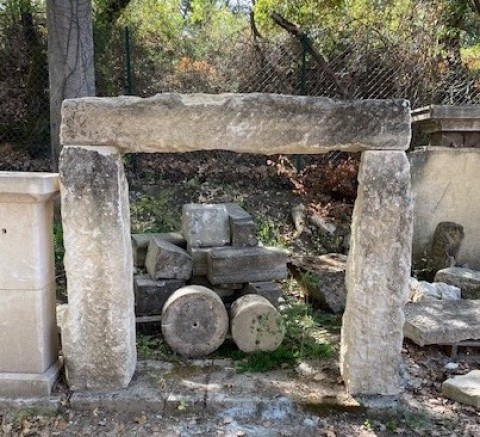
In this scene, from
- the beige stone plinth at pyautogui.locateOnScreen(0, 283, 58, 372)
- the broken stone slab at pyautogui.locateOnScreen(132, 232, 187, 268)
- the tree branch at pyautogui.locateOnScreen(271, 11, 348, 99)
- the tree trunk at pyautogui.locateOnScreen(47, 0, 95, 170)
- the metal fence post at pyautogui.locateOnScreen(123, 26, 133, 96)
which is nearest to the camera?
the beige stone plinth at pyautogui.locateOnScreen(0, 283, 58, 372)

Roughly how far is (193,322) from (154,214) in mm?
2730

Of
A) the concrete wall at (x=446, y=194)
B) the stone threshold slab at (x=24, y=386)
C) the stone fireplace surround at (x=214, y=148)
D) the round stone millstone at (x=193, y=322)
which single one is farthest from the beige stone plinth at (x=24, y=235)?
the concrete wall at (x=446, y=194)

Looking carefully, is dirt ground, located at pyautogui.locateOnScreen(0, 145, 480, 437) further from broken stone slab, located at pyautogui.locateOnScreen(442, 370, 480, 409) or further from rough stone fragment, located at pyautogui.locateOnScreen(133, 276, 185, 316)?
rough stone fragment, located at pyautogui.locateOnScreen(133, 276, 185, 316)

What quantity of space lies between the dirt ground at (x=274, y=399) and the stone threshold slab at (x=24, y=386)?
0.08m

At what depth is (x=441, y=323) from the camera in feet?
11.2

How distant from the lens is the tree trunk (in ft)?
15.2

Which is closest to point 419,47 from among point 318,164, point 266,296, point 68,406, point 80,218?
point 318,164

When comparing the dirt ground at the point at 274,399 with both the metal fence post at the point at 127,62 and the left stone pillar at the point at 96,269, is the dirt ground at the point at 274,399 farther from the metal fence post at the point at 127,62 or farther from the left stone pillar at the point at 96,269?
the metal fence post at the point at 127,62

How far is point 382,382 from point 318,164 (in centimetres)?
405

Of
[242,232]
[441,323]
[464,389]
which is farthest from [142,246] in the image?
[464,389]

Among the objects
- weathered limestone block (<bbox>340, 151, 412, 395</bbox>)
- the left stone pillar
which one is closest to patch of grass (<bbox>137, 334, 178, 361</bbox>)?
the left stone pillar

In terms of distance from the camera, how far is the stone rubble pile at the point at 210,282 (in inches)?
123

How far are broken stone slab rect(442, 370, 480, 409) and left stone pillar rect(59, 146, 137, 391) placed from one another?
1951mm

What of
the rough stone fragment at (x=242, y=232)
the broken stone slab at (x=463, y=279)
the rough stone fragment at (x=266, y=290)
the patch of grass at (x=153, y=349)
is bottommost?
the patch of grass at (x=153, y=349)
